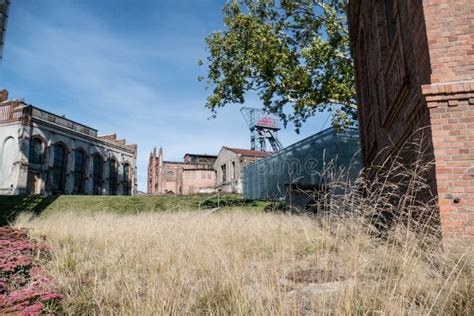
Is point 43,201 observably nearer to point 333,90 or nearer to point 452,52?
point 333,90

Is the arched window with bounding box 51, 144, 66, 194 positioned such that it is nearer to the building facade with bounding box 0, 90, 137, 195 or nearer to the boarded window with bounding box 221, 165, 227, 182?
the building facade with bounding box 0, 90, 137, 195

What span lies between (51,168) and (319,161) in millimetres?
25430

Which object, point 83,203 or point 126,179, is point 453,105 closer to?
point 83,203

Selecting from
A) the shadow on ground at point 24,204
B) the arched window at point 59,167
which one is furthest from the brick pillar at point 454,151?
the arched window at point 59,167

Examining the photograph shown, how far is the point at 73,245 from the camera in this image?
6363 millimetres

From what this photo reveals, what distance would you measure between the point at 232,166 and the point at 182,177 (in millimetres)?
10057

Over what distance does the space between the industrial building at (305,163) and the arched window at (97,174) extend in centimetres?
2039

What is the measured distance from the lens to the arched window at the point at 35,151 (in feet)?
103

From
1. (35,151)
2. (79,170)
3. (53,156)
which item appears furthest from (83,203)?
(79,170)

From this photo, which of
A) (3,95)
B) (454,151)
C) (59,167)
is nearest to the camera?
(454,151)

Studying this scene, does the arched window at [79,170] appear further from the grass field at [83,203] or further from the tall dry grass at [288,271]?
the tall dry grass at [288,271]

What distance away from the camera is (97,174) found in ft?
129

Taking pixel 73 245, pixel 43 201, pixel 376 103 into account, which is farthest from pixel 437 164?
pixel 43 201

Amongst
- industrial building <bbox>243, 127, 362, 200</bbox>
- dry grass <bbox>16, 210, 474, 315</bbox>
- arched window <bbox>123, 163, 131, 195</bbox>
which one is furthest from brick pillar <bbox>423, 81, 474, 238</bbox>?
arched window <bbox>123, 163, 131, 195</bbox>
